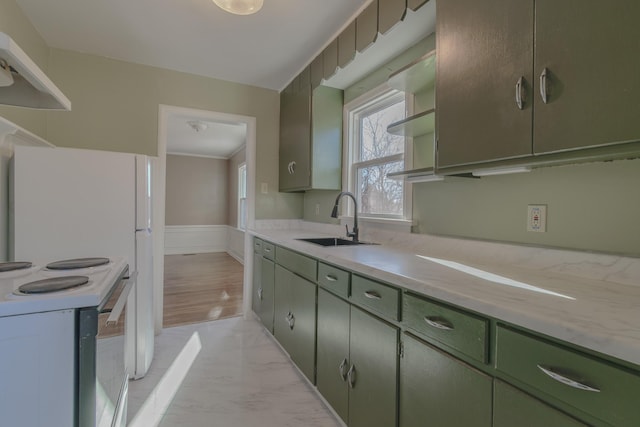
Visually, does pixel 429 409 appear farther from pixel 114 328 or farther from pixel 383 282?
pixel 114 328

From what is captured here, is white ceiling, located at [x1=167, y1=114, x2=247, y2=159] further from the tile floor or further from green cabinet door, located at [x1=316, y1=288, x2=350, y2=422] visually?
green cabinet door, located at [x1=316, y1=288, x2=350, y2=422]

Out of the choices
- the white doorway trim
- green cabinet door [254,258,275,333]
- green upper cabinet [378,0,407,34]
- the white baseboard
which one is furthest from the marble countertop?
the white baseboard

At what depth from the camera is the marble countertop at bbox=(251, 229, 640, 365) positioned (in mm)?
642

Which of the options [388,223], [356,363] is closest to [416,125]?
[388,223]

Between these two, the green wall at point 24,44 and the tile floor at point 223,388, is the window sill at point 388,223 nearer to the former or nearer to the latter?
the tile floor at point 223,388

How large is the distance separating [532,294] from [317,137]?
2117 mm

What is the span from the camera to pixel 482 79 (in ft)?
3.95

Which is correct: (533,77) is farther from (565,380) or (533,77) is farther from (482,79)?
(565,380)

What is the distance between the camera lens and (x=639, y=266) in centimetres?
98

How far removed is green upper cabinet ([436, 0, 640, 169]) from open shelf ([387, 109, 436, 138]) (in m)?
0.19

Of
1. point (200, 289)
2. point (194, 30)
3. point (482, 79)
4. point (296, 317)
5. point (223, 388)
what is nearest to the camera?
point (482, 79)

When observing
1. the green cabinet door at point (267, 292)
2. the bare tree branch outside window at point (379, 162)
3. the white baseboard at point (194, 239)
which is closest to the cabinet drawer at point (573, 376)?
the bare tree branch outside window at point (379, 162)

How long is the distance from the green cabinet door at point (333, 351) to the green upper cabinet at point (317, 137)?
124cm

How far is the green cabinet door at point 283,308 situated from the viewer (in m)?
2.19
